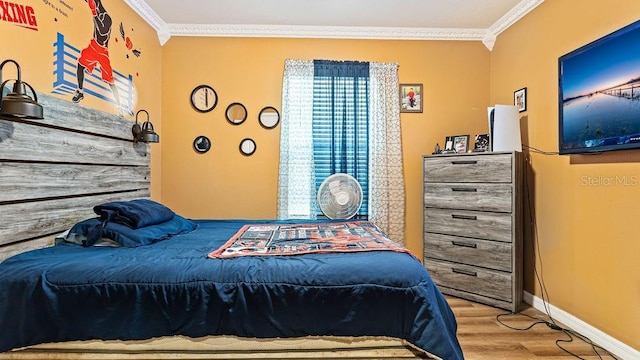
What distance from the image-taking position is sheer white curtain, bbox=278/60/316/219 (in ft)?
12.2

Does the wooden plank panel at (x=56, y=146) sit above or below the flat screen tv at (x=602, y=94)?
below

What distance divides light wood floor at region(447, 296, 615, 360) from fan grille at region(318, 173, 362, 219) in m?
1.24

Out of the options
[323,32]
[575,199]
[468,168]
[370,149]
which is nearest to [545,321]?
[575,199]

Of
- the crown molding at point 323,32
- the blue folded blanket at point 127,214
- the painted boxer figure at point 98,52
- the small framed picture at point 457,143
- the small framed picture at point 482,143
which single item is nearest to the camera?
the blue folded blanket at point 127,214

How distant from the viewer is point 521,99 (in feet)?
10.7

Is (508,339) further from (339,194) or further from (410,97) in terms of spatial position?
(410,97)

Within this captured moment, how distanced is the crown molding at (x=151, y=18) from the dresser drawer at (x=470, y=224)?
3.21 meters

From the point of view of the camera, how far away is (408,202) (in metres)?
3.84

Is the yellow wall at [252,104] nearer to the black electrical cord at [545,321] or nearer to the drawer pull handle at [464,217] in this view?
the drawer pull handle at [464,217]

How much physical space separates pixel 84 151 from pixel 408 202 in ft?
9.73

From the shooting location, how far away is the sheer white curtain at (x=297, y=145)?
3.71m

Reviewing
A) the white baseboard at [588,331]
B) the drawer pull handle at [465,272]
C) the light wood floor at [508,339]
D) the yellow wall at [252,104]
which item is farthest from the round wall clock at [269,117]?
the white baseboard at [588,331]

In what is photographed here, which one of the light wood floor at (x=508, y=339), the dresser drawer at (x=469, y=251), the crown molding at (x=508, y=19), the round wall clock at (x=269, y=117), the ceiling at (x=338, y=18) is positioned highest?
the ceiling at (x=338, y=18)

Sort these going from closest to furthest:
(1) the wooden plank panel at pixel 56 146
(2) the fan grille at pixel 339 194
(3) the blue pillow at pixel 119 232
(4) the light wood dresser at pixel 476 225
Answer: (1) the wooden plank panel at pixel 56 146 → (3) the blue pillow at pixel 119 232 → (4) the light wood dresser at pixel 476 225 → (2) the fan grille at pixel 339 194
